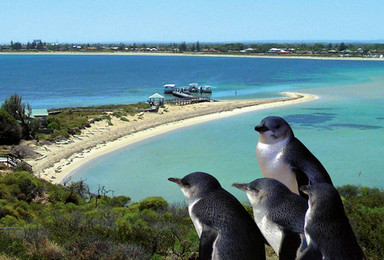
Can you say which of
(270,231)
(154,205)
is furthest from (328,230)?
(154,205)

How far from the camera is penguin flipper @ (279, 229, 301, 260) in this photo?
3.98 metres

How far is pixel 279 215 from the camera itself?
4.05m

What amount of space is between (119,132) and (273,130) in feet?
94.5

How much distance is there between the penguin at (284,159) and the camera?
205 inches

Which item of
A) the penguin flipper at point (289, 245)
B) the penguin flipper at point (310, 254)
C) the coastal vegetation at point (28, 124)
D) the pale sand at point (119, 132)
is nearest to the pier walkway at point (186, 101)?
the pale sand at point (119, 132)

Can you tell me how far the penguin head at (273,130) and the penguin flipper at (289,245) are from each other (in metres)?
1.50

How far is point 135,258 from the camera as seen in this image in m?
6.39

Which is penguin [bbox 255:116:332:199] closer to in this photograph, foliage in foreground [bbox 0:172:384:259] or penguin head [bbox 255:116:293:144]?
penguin head [bbox 255:116:293:144]

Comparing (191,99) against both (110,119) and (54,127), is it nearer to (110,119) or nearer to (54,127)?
(110,119)

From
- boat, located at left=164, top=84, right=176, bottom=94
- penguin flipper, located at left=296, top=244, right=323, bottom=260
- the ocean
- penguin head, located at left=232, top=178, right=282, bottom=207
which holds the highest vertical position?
penguin head, located at left=232, top=178, right=282, bottom=207

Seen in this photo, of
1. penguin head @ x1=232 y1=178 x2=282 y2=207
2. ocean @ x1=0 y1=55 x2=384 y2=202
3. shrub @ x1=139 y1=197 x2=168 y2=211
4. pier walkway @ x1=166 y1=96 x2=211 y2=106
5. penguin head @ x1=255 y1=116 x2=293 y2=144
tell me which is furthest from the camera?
pier walkway @ x1=166 y1=96 x2=211 y2=106

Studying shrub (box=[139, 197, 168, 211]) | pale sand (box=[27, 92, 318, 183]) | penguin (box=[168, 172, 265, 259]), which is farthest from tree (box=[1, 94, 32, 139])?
penguin (box=[168, 172, 265, 259])

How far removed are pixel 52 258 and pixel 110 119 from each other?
101 ft

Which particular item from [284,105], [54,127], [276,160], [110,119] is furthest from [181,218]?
[284,105]
